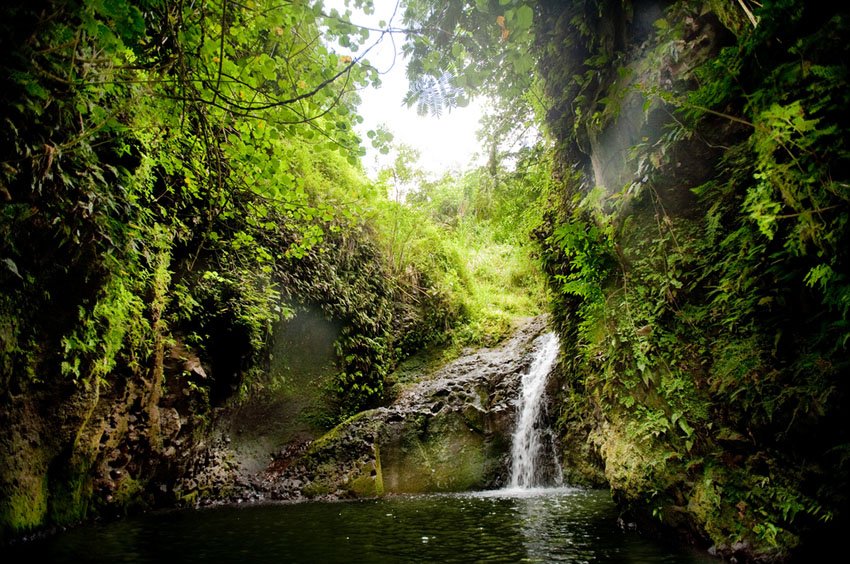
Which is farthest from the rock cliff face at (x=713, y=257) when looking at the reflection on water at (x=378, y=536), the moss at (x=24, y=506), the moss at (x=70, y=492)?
the moss at (x=70, y=492)

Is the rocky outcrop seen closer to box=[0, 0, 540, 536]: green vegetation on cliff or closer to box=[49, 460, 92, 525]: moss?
box=[0, 0, 540, 536]: green vegetation on cliff

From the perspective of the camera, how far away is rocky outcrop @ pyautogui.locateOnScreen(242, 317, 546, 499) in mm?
7191

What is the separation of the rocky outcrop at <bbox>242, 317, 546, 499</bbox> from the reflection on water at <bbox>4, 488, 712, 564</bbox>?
4.25 feet

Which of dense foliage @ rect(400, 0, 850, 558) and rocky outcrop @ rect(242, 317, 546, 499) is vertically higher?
dense foliage @ rect(400, 0, 850, 558)

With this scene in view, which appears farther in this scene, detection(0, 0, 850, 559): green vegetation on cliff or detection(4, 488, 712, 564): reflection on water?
detection(4, 488, 712, 564): reflection on water

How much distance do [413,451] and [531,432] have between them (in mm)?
2171

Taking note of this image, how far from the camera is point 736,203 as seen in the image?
3.35 m

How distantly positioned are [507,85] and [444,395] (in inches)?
224

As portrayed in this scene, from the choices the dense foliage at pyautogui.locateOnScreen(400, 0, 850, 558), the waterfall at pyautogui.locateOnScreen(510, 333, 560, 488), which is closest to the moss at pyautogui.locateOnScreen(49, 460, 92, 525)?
the dense foliage at pyautogui.locateOnScreen(400, 0, 850, 558)

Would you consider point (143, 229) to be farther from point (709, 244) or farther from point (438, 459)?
point (709, 244)

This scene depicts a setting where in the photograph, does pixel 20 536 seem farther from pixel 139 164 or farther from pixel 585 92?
pixel 585 92

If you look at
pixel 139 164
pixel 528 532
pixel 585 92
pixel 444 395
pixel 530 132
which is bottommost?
pixel 528 532

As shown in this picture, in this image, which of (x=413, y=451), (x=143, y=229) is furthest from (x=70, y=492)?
(x=413, y=451)

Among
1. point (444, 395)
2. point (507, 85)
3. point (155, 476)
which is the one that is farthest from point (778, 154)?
point (155, 476)
